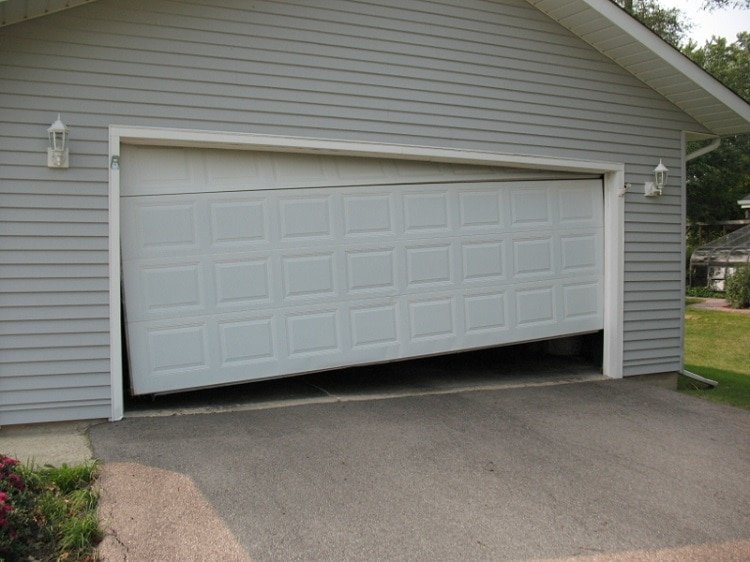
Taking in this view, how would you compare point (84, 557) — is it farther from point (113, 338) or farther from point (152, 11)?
point (152, 11)

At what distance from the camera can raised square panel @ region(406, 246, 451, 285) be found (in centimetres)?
741

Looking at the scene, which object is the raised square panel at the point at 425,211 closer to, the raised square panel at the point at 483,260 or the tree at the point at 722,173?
the raised square panel at the point at 483,260

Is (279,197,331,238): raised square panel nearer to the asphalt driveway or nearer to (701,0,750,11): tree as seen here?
the asphalt driveway

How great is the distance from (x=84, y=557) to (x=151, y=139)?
341cm

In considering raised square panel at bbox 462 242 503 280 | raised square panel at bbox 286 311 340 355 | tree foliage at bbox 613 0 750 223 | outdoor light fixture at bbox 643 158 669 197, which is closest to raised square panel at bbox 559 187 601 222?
outdoor light fixture at bbox 643 158 669 197

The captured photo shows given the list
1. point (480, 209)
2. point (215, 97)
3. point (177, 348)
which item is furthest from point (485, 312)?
point (215, 97)

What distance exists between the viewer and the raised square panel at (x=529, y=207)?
26.2 feet

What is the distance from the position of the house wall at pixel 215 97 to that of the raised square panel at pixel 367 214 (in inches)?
23.6

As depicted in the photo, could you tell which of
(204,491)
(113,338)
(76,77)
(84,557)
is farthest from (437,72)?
(84,557)

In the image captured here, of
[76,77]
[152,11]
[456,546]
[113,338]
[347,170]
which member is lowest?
[456,546]

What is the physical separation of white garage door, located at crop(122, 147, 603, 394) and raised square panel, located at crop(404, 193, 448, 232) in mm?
11

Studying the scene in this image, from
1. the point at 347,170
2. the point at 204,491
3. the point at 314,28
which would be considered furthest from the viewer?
the point at 347,170

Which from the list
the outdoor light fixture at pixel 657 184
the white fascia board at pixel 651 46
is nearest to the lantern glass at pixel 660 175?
the outdoor light fixture at pixel 657 184

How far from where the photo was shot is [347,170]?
23.1ft
